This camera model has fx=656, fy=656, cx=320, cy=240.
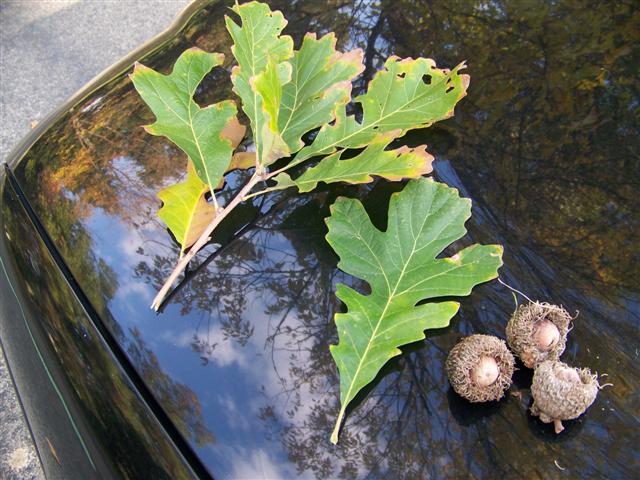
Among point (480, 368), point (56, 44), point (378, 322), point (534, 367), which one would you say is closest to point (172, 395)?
point (378, 322)

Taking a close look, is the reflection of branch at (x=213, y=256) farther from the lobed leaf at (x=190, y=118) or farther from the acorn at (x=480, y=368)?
the acorn at (x=480, y=368)

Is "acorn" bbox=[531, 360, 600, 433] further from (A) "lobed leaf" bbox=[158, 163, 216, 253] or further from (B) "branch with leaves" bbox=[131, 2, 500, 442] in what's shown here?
(A) "lobed leaf" bbox=[158, 163, 216, 253]

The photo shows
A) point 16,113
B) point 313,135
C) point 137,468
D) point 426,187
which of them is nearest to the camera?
point 137,468

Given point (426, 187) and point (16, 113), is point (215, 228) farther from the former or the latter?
point (16, 113)

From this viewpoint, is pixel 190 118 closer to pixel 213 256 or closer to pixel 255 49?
pixel 255 49

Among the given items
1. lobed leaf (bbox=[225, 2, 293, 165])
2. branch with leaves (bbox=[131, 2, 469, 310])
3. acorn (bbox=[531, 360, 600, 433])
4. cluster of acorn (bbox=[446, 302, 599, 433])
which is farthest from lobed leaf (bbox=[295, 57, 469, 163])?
acorn (bbox=[531, 360, 600, 433])

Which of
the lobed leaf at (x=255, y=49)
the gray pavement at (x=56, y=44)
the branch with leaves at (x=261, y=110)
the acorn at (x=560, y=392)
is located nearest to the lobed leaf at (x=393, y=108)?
the branch with leaves at (x=261, y=110)

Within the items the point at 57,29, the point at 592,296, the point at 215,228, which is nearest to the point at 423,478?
the point at 592,296
